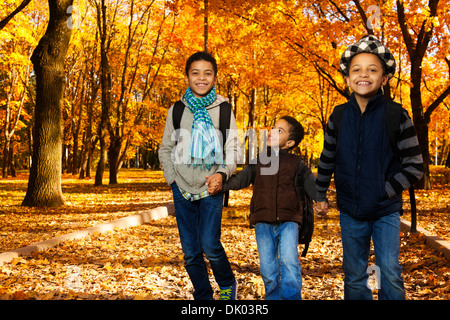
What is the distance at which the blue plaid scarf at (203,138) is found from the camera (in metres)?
3.65

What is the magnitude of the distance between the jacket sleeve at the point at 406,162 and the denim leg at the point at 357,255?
32 cm

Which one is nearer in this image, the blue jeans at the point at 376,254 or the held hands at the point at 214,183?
the blue jeans at the point at 376,254

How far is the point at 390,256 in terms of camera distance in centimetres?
295

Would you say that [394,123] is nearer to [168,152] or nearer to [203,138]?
[203,138]

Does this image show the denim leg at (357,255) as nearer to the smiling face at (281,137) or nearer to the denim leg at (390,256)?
the denim leg at (390,256)

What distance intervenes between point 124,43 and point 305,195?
2284cm

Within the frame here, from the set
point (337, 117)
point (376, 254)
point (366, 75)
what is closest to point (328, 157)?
point (337, 117)

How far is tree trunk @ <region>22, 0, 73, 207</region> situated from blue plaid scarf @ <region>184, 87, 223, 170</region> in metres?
9.01

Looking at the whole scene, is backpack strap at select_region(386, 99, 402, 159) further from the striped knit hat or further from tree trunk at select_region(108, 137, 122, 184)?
tree trunk at select_region(108, 137, 122, 184)

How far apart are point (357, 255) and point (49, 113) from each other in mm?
10512

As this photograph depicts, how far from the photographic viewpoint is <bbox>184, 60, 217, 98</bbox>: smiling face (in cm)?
377

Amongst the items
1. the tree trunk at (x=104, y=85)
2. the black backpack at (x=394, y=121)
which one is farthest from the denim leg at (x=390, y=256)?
the tree trunk at (x=104, y=85)

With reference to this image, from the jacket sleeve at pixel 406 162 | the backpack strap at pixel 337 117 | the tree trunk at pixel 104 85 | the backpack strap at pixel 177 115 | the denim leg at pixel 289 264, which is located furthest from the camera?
the tree trunk at pixel 104 85
